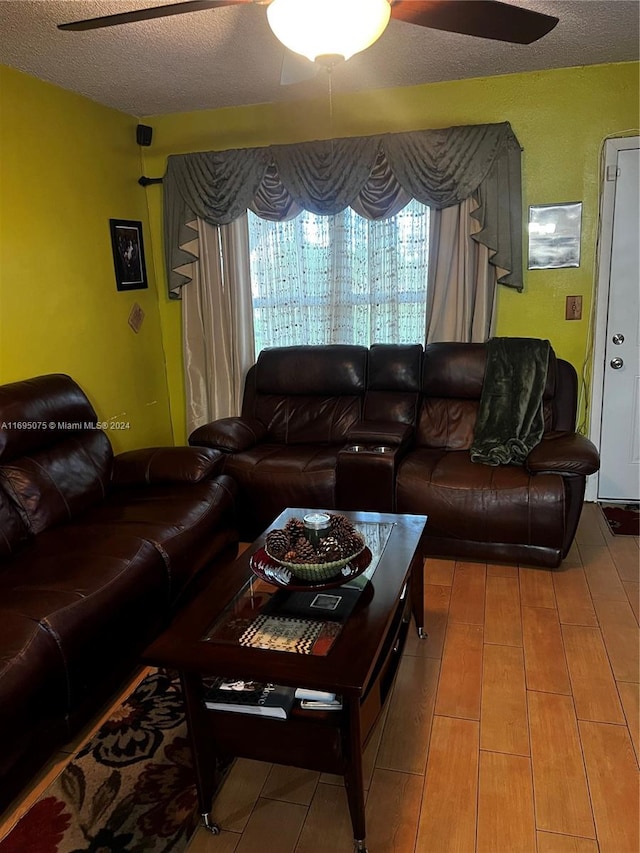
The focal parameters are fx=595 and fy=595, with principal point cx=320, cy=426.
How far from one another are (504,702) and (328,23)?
7.07ft

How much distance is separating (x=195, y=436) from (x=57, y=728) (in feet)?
5.86

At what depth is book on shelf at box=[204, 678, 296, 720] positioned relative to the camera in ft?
5.19

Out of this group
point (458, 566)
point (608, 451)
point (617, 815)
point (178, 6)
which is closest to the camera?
point (617, 815)

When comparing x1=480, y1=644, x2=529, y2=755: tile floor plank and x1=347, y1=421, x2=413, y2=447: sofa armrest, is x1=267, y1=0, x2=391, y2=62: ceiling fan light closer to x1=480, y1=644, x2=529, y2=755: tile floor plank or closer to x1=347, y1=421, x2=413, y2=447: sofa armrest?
x1=347, y1=421, x2=413, y2=447: sofa armrest

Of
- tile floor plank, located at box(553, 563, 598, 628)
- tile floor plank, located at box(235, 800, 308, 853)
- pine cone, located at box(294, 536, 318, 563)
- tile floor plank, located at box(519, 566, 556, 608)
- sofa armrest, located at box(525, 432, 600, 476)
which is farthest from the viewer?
sofa armrest, located at box(525, 432, 600, 476)

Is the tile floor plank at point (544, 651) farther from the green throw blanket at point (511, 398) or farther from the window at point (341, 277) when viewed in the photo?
the window at point (341, 277)

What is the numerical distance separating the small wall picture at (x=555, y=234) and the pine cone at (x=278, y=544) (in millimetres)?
2580

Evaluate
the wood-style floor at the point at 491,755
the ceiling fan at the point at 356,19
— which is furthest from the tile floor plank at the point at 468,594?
the ceiling fan at the point at 356,19

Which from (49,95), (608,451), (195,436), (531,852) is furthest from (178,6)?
(608,451)

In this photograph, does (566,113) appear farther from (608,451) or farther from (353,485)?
(353,485)

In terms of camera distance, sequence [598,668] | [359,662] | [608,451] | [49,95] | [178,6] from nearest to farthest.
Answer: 1. [359,662]
2. [178,6]
3. [598,668]
4. [49,95]
5. [608,451]

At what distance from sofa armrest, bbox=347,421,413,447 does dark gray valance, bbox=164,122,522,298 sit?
115 centimetres

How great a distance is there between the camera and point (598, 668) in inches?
86.8

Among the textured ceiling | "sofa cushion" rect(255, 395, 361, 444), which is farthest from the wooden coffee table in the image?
the textured ceiling
